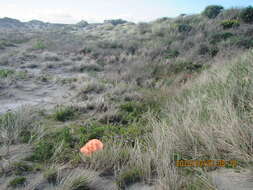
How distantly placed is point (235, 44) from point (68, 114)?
965 centimetres

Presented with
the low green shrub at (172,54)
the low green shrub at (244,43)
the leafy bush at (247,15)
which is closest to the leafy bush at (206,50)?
the low green shrub at (244,43)

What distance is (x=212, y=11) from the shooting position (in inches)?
944

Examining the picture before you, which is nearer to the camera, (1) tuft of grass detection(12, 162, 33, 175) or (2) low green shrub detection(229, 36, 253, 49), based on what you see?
(1) tuft of grass detection(12, 162, 33, 175)

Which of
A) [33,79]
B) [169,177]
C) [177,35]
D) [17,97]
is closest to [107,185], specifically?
[169,177]

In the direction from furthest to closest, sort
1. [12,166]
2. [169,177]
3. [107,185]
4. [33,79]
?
[33,79] < [12,166] < [107,185] < [169,177]

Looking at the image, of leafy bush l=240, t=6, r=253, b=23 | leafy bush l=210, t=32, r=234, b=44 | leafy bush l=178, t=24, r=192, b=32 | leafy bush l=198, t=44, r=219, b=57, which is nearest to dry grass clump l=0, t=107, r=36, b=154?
leafy bush l=198, t=44, r=219, b=57

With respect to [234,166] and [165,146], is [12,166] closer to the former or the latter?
[165,146]

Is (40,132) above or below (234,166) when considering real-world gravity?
below

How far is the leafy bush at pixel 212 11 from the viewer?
78.0 feet

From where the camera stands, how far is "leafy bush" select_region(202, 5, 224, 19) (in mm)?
23775

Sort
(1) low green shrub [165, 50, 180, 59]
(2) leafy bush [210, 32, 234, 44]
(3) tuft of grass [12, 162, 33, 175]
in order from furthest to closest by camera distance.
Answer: (2) leafy bush [210, 32, 234, 44], (1) low green shrub [165, 50, 180, 59], (3) tuft of grass [12, 162, 33, 175]

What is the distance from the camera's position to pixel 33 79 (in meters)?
9.40

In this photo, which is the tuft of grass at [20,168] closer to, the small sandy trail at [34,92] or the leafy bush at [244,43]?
the small sandy trail at [34,92]
